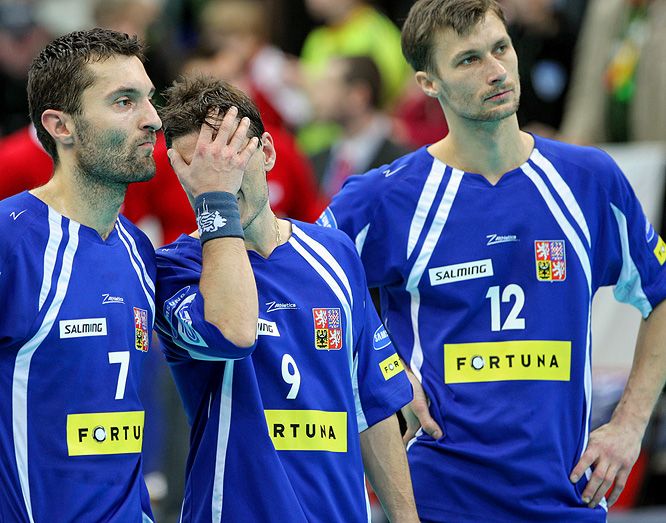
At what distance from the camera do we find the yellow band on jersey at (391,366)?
15.4 feet

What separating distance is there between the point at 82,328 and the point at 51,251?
0.27 m

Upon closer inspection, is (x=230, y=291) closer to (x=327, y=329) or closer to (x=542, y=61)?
(x=327, y=329)

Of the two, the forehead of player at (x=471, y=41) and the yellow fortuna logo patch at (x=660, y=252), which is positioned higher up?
the forehead of player at (x=471, y=41)

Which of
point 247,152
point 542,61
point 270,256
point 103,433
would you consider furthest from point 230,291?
point 542,61

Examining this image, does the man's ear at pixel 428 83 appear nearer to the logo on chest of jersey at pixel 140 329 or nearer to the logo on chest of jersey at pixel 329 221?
the logo on chest of jersey at pixel 329 221

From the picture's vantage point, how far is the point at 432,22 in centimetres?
513

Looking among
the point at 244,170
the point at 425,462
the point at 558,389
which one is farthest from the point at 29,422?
the point at 558,389

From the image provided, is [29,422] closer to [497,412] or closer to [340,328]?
[340,328]

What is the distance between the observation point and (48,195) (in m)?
4.36

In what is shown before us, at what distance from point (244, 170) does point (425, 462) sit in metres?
1.38

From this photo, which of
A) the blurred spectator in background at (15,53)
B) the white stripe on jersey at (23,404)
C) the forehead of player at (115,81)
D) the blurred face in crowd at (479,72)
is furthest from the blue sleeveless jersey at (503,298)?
the blurred spectator in background at (15,53)

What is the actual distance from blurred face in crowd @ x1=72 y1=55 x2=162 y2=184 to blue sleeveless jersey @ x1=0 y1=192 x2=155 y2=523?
0.73 ft

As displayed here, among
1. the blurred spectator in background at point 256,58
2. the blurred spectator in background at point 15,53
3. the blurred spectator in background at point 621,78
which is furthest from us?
the blurred spectator in background at point 15,53

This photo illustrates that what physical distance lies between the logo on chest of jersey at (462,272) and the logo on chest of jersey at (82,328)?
1.35 metres
